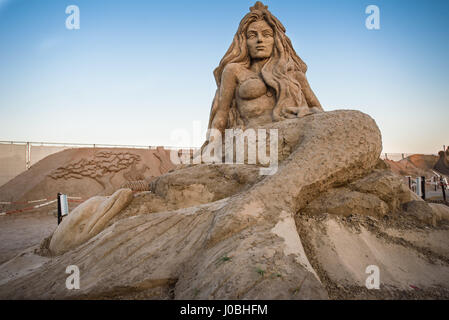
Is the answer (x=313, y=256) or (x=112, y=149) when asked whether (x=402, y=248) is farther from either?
(x=112, y=149)

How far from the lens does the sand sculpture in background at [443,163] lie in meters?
15.0

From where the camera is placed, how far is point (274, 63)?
3262 mm

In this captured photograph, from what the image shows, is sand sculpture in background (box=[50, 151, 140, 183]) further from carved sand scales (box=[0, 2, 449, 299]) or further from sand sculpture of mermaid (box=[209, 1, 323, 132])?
sand sculpture of mermaid (box=[209, 1, 323, 132])

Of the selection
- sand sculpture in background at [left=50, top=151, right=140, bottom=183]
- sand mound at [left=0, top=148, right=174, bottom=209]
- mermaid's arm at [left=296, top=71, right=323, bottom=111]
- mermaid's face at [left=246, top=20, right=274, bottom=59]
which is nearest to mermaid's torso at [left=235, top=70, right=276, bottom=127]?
mermaid's face at [left=246, top=20, right=274, bottom=59]

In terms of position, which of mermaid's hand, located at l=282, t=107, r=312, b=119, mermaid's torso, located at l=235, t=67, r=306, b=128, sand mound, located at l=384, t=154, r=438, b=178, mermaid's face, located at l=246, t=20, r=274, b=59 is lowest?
sand mound, located at l=384, t=154, r=438, b=178

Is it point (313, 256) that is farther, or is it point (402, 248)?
point (402, 248)

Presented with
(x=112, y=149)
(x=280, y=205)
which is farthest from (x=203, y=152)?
(x=112, y=149)

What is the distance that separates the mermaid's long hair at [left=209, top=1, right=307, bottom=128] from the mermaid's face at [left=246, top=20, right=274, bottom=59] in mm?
55

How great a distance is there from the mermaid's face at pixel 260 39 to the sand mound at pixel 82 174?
547cm

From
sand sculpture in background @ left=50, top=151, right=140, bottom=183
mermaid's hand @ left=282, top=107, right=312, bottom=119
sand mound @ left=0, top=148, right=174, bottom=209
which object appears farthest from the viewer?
sand sculpture in background @ left=50, top=151, right=140, bottom=183

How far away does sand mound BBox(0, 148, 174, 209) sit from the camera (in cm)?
838
